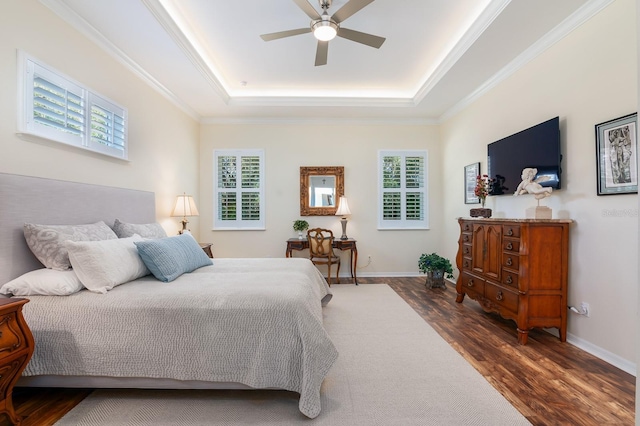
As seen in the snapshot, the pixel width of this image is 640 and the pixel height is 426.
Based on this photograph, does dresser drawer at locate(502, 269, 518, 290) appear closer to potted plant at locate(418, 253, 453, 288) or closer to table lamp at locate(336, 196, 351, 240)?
potted plant at locate(418, 253, 453, 288)

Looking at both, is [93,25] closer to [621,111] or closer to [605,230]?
[621,111]

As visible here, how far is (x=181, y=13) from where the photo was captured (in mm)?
2777

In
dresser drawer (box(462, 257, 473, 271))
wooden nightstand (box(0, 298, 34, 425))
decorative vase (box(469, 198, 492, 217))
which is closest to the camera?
wooden nightstand (box(0, 298, 34, 425))

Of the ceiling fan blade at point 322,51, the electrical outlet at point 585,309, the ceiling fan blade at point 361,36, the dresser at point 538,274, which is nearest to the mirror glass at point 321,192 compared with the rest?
the ceiling fan blade at point 322,51

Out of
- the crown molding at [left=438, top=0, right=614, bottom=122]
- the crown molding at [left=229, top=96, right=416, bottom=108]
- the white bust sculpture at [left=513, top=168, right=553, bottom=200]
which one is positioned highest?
the crown molding at [left=229, top=96, right=416, bottom=108]

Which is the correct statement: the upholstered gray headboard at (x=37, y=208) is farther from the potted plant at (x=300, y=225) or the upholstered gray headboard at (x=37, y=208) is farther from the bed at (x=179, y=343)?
the potted plant at (x=300, y=225)

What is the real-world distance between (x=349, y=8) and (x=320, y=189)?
10.3 feet

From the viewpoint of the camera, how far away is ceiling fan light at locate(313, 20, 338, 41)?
7.99ft

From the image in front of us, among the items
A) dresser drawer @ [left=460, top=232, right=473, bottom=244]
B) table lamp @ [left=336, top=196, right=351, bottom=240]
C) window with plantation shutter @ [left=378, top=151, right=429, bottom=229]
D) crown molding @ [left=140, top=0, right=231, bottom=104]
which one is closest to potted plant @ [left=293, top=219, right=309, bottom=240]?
table lamp @ [left=336, top=196, right=351, bottom=240]

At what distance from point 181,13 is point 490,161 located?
3.71 m

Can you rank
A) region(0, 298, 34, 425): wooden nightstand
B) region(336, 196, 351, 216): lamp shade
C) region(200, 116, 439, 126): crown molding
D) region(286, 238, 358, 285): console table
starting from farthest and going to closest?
region(200, 116, 439, 126): crown molding, region(336, 196, 351, 216): lamp shade, region(286, 238, 358, 285): console table, region(0, 298, 34, 425): wooden nightstand

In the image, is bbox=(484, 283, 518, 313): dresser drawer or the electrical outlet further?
bbox=(484, 283, 518, 313): dresser drawer

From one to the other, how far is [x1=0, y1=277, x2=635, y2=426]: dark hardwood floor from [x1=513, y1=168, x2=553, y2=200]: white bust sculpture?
129cm

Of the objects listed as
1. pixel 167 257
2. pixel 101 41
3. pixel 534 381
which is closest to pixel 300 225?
pixel 167 257
